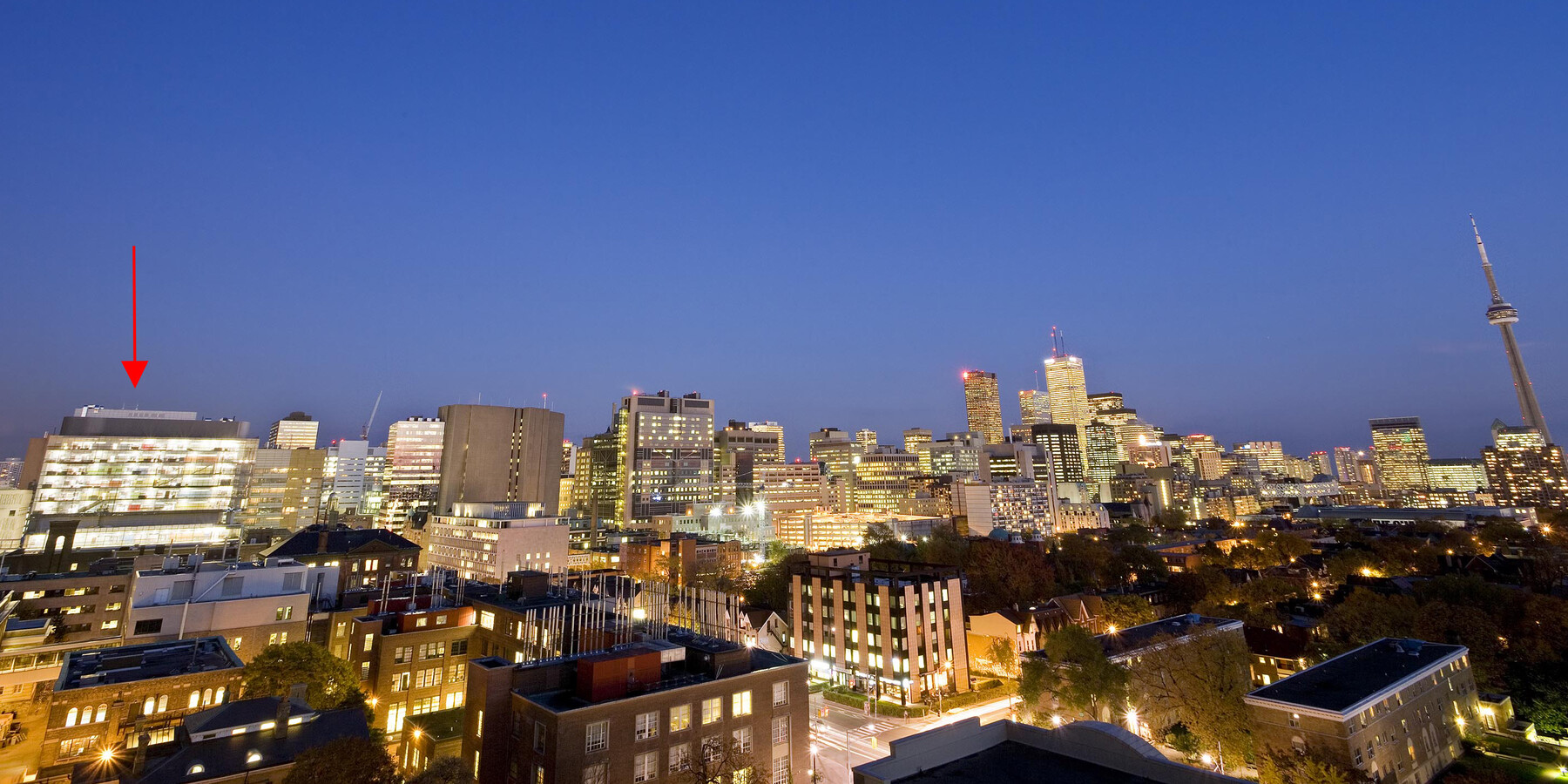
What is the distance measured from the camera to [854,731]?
52094 millimetres

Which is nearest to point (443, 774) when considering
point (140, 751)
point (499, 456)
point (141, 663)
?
point (140, 751)

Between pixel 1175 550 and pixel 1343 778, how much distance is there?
106590 millimetres

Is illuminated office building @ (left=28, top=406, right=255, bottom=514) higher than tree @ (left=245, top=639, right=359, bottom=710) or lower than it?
higher

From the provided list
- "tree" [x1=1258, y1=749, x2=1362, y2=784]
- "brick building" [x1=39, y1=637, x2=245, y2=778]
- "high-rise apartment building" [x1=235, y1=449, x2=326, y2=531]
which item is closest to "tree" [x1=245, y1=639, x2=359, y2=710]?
"brick building" [x1=39, y1=637, x2=245, y2=778]

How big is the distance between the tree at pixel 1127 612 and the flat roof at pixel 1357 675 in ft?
83.7

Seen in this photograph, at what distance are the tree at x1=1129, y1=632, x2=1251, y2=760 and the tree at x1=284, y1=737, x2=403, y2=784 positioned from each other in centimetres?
4762

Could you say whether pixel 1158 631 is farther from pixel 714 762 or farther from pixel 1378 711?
pixel 714 762

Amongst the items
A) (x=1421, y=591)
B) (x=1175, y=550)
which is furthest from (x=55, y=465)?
(x=1175, y=550)

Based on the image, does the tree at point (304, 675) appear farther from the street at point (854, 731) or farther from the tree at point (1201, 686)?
the tree at point (1201, 686)

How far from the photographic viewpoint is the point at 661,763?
3209 cm

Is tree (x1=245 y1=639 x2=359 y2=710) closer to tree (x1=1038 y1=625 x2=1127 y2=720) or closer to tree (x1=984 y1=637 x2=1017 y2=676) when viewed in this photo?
tree (x1=1038 y1=625 x2=1127 y2=720)

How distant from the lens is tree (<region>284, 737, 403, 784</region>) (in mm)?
25531

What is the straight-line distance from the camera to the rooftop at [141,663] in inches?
1469

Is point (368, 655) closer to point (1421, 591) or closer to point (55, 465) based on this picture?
point (1421, 591)
